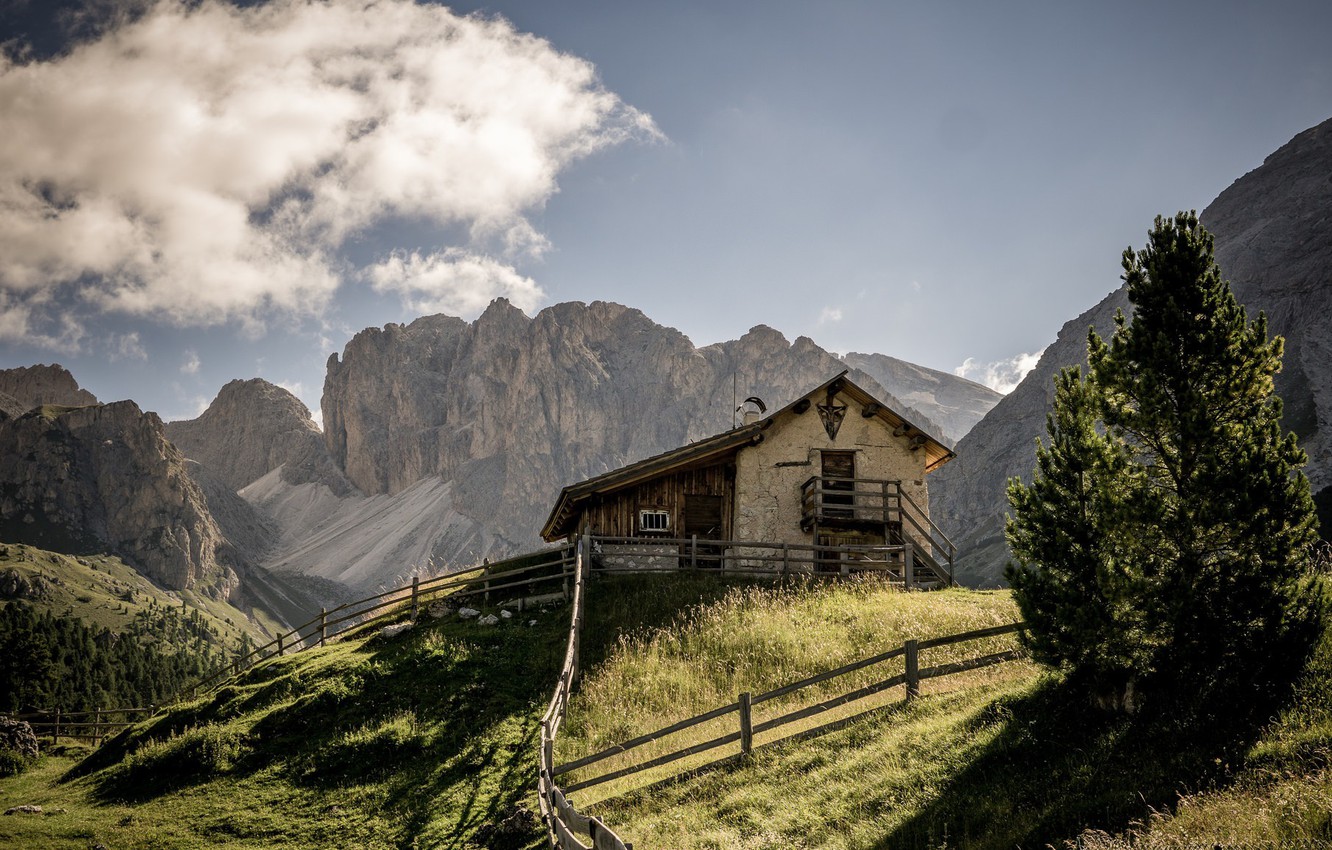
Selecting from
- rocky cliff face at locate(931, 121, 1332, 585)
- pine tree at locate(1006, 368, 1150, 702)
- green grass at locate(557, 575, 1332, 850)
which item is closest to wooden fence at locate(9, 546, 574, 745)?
green grass at locate(557, 575, 1332, 850)

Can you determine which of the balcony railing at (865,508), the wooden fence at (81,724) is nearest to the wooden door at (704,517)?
the balcony railing at (865,508)

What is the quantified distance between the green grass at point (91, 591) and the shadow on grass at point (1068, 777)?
182300 mm

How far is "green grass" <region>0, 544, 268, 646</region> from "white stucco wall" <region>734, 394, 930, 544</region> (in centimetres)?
16968

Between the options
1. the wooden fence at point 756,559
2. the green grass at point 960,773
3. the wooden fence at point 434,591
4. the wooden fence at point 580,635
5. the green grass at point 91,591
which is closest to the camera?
the green grass at point 960,773

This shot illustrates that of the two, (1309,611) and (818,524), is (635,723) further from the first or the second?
(818,524)

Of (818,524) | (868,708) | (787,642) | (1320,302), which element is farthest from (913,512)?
(1320,302)

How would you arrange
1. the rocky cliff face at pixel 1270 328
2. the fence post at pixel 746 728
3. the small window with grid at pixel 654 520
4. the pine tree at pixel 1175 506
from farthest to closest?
the rocky cliff face at pixel 1270 328 < the small window with grid at pixel 654 520 < the fence post at pixel 746 728 < the pine tree at pixel 1175 506

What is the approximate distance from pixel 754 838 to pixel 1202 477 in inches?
292

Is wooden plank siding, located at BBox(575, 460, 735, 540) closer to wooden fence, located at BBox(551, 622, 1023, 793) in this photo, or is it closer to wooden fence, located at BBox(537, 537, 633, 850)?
wooden fence, located at BBox(537, 537, 633, 850)

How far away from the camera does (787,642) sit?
17.5 metres

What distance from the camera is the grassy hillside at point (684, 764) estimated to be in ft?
27.1

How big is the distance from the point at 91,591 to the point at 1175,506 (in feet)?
701

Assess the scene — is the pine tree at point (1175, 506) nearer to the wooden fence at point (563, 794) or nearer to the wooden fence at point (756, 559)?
the wooden fence at point (563, 794)

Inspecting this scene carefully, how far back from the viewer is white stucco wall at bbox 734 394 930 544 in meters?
26.6
